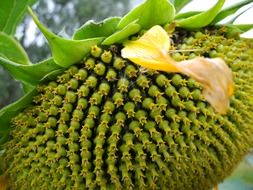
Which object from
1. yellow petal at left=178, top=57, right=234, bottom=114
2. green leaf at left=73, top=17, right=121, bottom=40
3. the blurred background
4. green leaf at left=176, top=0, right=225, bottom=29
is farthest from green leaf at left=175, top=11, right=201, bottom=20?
the blurred background

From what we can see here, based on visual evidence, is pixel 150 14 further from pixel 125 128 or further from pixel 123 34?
pixel 125 128

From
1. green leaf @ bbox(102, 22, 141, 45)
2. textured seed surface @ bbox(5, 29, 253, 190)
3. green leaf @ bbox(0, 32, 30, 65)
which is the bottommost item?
textured seed surface @ bbox(5, 29, 253, 190)

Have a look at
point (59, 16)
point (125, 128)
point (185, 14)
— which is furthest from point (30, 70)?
point (59, 16)

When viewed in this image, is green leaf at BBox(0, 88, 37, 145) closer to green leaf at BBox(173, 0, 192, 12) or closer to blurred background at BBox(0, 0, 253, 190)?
green leaf at BBox(173, 0, 192, 12)

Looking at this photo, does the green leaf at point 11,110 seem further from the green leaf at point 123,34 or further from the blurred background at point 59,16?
the blurred background at point 59,16

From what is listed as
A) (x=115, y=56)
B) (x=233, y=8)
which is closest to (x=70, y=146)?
(x=115, y=56)

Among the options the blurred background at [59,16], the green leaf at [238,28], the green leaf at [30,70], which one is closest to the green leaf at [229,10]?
the green leaf at [238,28]
